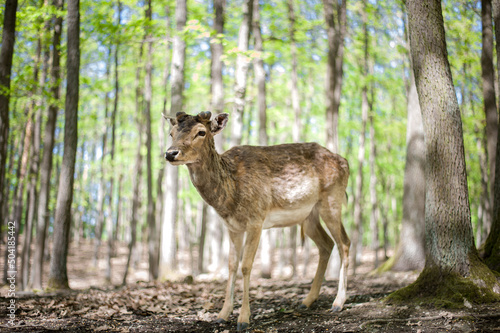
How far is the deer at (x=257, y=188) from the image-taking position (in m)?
5.32

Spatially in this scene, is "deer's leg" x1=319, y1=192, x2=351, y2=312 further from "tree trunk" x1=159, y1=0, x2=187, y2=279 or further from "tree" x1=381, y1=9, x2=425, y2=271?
"tree trunk" x1=159, y1=0, x2=187, y2=279

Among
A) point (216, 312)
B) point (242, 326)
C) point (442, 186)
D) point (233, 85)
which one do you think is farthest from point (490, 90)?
point (233, 85)

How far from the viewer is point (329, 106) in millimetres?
13031

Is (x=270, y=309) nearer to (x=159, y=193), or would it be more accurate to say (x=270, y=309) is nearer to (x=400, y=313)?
(x=400, y=313)

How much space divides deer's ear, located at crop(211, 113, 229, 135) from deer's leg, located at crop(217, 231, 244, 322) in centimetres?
157

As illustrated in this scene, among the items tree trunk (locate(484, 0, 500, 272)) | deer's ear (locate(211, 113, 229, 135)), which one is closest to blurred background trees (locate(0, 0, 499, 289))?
tree trunk (locate(484, 0, 500, 272))

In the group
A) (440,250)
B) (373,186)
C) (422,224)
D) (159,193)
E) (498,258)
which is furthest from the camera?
(373,186)

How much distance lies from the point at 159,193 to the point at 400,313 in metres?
15.0

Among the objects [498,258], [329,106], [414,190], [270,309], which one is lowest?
[270,309]

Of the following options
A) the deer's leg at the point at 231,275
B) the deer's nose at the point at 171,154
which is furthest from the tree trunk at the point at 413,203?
the deer's nose at the point at 171,154

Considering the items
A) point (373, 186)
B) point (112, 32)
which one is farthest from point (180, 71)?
point (373, 186)

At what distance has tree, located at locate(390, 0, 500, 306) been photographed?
4.94 meters

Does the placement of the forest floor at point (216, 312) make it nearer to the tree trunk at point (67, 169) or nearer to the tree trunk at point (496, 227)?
the tree trunk at point (67, 169)

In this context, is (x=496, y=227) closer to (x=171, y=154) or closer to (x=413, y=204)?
(x=413, y=204)
